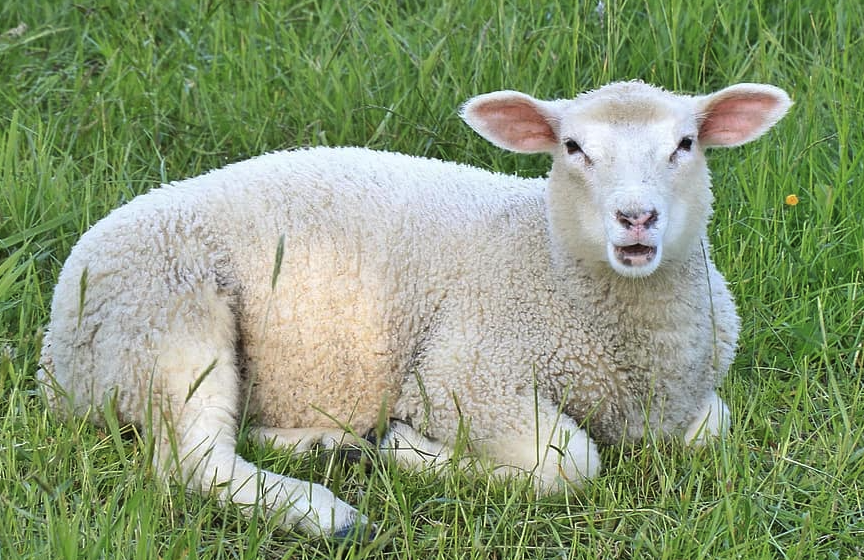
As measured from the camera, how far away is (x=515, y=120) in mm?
3902

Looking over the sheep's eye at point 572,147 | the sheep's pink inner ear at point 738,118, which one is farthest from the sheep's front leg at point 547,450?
the sheep's pink inner ear at point 738,118

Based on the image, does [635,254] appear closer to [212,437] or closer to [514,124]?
[514,124]

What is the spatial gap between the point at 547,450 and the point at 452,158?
1.90m

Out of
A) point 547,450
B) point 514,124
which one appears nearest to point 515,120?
point 514,124

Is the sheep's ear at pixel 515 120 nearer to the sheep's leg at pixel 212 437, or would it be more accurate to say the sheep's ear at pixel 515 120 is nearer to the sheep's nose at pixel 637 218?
the sheep's nose at pixel 637 218

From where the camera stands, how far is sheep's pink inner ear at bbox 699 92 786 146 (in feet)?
12.4

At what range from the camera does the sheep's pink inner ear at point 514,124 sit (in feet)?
12.6

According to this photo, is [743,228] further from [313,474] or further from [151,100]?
[151,100]

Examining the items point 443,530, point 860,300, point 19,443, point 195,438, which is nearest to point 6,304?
point 19,443

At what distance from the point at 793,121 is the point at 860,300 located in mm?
919

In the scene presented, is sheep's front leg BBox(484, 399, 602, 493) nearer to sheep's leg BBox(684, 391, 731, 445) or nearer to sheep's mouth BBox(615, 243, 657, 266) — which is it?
sheep's leg BBox(684, 391, 731, 445)

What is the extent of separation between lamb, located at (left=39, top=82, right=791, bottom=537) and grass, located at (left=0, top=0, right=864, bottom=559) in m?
0.14

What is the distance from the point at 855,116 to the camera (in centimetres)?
494

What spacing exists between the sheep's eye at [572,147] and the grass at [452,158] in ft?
2.90
